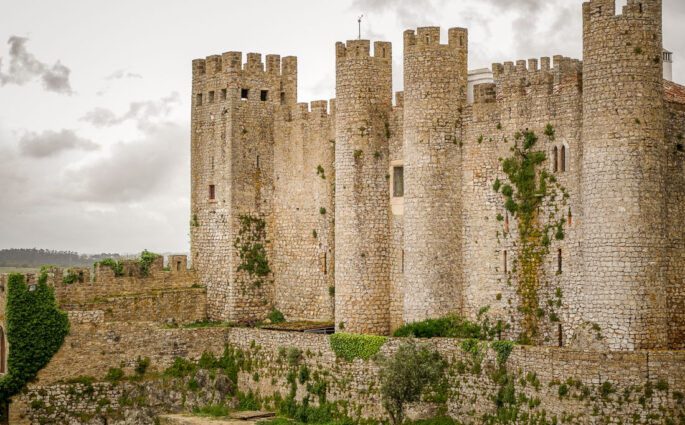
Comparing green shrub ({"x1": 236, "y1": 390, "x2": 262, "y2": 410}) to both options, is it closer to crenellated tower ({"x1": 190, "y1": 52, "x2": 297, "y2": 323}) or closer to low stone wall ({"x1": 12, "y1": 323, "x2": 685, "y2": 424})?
low stone wall ({"x1": 12, "y1": 323, "x2": 685, "y2": 424})

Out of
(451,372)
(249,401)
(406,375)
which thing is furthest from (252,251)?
(451,372)

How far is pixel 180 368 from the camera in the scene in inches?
1497

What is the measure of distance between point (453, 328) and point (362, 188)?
20.8ft

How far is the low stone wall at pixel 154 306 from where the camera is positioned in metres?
38.5

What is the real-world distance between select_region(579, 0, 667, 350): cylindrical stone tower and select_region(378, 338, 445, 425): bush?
5164 mm

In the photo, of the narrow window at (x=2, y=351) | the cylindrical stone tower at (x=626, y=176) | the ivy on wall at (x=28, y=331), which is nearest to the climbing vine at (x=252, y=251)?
the ivy on wall at (x=28, y=331)

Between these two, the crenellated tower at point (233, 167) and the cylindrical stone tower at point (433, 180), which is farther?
the crenellated tower at point (233, 167)

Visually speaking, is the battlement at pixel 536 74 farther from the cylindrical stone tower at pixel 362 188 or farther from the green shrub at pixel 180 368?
the green shrub at pixel 180 368

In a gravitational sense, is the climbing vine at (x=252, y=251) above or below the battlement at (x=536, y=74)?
below

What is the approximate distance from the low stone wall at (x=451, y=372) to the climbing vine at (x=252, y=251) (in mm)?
2731

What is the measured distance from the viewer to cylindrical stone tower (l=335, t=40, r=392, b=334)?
36.6 metres

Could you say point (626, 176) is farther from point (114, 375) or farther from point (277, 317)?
point (114, 375)

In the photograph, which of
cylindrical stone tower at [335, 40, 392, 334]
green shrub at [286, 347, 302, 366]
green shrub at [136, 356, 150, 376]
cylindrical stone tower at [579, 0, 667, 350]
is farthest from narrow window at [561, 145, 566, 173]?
green shrub at [136, 356, 150, 376]

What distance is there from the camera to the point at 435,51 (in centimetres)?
A: 3466
